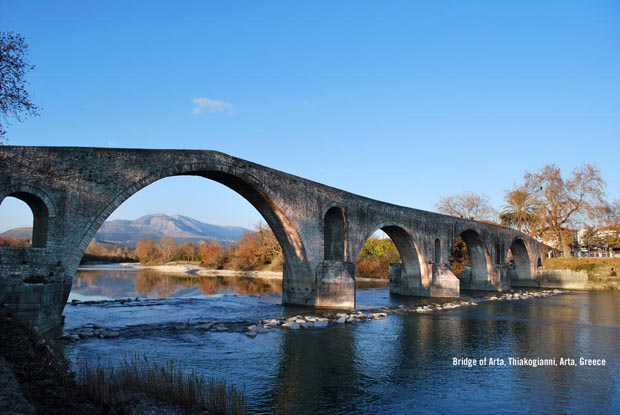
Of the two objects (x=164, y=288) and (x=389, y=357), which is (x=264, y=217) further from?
(x=164, y=288)

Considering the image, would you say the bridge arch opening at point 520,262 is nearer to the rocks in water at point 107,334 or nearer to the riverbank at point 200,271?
the riverbank at point 200,271

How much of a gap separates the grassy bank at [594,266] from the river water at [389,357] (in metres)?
29.3

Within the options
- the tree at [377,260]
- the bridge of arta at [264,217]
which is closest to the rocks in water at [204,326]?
the bridge of arta at [264,217]

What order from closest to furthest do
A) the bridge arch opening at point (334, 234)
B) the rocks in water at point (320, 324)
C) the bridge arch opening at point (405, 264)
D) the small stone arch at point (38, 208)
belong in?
the small stone arch at point (38, 208), the rocks in water at point (320, 324), the bridge arch opening at point (334, 234), the bridge arch opening at point (405, 264)

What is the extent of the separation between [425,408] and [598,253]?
207 feet

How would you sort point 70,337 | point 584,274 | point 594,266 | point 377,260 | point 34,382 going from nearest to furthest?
point 34,382 < point 70,337 < point 584,274 < point 594,266 < point 377,260

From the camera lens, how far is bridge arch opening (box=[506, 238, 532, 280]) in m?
54.3

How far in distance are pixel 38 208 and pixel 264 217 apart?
11.8 meters

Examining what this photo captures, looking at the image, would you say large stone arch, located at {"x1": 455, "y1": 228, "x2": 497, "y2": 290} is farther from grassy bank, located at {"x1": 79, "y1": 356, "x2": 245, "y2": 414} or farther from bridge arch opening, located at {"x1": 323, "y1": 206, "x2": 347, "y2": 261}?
grassy bank, located at {"x1": 79, "y1": 356, "x2": 245, "y2": 414}

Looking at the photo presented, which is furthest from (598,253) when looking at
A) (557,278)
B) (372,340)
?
(372,340)

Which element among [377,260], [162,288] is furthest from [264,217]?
[377,260]

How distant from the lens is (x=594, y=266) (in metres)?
50.7

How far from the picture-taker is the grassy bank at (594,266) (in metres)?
49.7

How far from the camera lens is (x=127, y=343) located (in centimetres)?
1532
